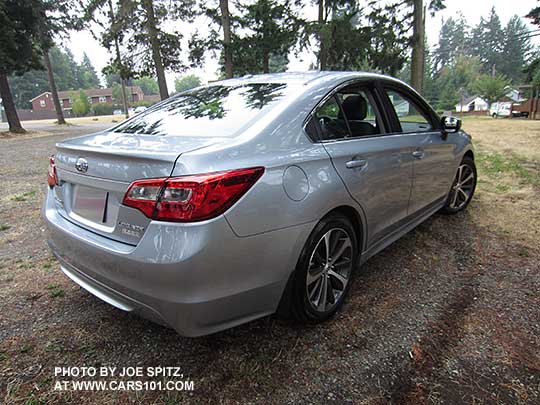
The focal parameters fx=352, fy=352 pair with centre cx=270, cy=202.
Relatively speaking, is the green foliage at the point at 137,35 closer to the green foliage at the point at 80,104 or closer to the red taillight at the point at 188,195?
the red taillight at the point at 188,195

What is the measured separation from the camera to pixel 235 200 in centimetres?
156

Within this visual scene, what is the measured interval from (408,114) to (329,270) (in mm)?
1880

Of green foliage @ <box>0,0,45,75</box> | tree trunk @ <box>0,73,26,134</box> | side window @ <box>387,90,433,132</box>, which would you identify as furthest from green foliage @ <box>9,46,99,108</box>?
side window @ <box>387,90,433,132</box>

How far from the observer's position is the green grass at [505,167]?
17.7 ft

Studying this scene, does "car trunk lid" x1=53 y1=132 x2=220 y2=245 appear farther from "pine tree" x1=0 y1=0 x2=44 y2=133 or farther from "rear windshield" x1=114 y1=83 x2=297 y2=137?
"pine tree" x1=0 y1=0 x2=44 y2=133

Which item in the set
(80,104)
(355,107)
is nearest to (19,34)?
(355,107)

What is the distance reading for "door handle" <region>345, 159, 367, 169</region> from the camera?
214 centimetres

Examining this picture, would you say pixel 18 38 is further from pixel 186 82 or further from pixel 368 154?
pixel 186 82

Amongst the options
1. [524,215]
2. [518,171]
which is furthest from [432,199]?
[518,171]

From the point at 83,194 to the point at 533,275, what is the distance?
3.21 m

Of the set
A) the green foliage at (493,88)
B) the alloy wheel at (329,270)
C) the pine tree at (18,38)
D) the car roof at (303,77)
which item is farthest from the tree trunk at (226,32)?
the green foliage at (493,88)

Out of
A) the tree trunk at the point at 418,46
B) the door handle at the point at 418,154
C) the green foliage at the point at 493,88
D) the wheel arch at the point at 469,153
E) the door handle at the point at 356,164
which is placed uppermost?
the tree trunk at the point at 418,46

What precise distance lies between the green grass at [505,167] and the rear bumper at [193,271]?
182 inches

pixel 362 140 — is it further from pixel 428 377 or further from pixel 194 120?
pixel 428 377
